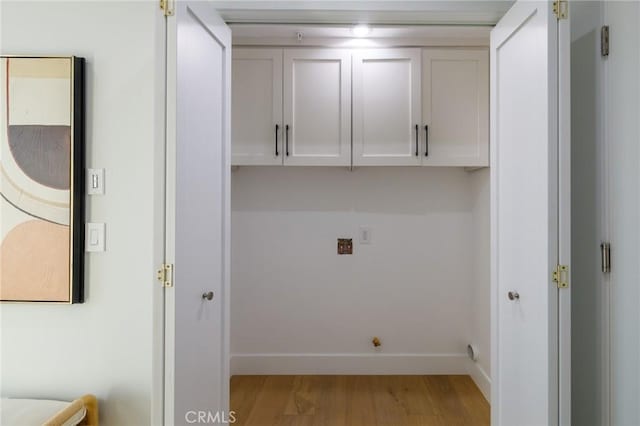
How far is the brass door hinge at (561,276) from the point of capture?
1.25 metres

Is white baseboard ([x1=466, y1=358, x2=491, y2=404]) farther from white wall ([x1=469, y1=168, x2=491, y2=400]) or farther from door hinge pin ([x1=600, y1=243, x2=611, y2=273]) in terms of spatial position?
door hinge pin ([x1=600, y1=243, x2=611, y2=273])

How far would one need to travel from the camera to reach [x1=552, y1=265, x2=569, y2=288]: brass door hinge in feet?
4.11

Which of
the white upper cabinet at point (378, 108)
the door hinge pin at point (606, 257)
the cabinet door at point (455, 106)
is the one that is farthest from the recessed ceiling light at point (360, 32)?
the door hinge pin at point (606, 257)

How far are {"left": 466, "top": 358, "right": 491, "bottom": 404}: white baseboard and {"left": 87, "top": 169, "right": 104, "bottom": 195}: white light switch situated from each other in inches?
96.3

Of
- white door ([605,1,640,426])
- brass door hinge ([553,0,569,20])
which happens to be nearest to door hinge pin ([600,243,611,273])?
white door ([605,1,640,426])

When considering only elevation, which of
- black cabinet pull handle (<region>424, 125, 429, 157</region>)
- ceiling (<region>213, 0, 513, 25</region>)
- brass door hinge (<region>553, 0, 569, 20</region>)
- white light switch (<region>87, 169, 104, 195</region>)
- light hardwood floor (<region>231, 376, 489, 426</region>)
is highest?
ceiling (<region>213, 0, 513, 25</region>)

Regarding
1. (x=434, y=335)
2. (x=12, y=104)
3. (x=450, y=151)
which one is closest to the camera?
(x=12, y=104)

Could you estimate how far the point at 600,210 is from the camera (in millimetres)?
1352

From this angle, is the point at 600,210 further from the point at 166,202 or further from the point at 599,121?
the point at 166,202

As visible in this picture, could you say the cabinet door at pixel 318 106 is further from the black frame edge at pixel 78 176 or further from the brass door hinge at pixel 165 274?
the brass door hinge at pixel 165 274

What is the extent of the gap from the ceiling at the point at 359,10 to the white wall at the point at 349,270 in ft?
4.44

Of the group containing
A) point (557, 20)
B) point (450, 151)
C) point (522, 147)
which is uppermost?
point (557, 20)

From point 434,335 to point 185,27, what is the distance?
2.56 metres

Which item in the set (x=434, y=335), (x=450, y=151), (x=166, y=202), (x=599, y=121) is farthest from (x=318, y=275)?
(x=599, y=121)
